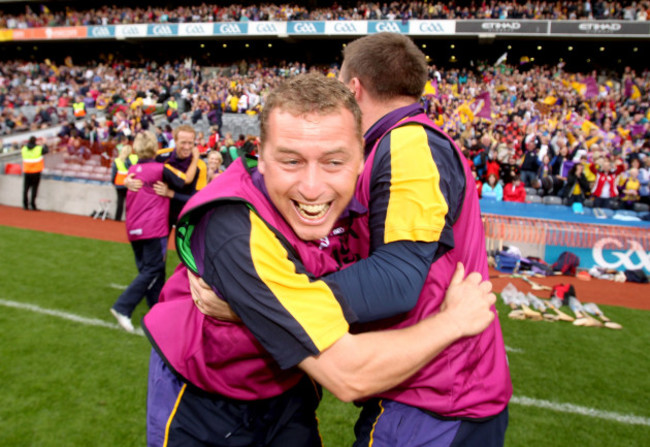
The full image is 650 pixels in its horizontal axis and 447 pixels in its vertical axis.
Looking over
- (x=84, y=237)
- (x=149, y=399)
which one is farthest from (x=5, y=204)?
(x=149, y=399)

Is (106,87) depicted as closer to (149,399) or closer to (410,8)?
(410,8)

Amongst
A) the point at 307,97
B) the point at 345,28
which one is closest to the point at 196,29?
the point at 345,28

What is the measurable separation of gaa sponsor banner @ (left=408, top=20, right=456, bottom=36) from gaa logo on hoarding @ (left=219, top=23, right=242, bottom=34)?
37.8ft

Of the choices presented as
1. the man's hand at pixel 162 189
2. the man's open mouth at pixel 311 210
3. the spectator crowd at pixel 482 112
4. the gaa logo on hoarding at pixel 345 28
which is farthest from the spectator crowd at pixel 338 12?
the man's open mouth at pixel 311 210

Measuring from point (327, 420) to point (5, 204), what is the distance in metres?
14.6

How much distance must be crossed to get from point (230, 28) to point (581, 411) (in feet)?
109

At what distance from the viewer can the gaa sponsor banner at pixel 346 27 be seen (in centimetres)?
2970

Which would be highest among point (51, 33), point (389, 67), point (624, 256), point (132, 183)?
point (51, 33)

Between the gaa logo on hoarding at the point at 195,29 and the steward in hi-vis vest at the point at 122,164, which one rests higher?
the gaa logo on hoarding at the point at 195,29

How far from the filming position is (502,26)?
91.6 feet

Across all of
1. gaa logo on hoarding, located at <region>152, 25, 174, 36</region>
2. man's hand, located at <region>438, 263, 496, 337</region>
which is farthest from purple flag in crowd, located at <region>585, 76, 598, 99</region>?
gaa logo on hoarding, located at <region>152, 25, 174, 36</region>

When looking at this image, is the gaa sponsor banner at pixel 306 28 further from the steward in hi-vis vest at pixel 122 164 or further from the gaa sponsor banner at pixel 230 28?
the steward in hi-vis vest at pixel 122 164

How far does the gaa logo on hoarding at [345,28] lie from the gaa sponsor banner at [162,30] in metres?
11.8

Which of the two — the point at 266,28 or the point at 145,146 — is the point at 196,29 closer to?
the point at 266,28
